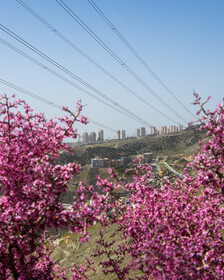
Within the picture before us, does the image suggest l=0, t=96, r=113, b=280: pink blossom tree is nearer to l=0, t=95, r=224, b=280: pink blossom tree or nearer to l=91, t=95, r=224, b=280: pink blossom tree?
l=0, t=95, r=224, b=280: pink blossom tree

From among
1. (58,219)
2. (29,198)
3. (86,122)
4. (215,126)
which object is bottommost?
(58,219)

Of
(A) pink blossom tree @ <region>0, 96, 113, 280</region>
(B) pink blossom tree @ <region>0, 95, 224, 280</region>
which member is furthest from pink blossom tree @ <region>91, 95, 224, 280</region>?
(A) pink blossom tree @ <region>0, 96, 113, 280</region>

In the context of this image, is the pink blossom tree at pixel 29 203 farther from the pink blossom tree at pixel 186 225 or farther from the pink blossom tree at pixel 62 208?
the pink blossom tree at pixel 186 225

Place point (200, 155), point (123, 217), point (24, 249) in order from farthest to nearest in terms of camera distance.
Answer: point (123, 217), point (24, 249), point (200, 155)

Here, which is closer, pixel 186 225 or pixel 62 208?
Result: pixel 62 208

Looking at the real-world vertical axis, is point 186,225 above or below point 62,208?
below

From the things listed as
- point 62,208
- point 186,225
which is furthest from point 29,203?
point 186,225

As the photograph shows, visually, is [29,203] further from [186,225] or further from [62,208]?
[186,225]

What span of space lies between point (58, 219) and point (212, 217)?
19.6ft

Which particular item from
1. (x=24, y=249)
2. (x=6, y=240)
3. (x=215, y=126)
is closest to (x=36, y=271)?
(x=24, y=249)

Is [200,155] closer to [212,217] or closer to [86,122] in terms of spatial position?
[212,217]

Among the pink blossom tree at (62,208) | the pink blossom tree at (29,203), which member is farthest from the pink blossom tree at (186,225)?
the pink blossom tree at (29,203)

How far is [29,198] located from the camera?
7539 mm

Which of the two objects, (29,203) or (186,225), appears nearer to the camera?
(29,203)
